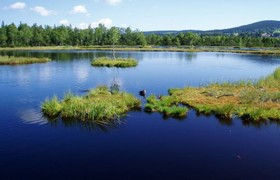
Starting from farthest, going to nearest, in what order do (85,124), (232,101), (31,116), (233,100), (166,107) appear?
(233,100) → (232,101) → (166,107) → (31,116) → (85,124)

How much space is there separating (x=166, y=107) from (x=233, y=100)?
8893mm

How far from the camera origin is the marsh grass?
32441mm

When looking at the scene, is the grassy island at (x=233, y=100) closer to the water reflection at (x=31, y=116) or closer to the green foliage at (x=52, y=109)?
the green foliage at (x=52, y=109)

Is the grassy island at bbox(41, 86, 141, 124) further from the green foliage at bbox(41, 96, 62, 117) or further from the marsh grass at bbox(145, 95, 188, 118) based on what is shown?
the marsh grass at bbox(145, 95, 188, 118)

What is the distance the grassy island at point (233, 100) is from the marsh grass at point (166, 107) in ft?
0.35

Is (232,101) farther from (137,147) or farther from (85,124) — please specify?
(85,124)

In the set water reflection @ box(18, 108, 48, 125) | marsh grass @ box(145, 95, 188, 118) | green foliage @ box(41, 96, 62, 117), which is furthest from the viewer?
marsh grass @ box(145, 95, 188, 118)

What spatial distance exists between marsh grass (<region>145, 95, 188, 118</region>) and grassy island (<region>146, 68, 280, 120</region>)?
4.2 inches

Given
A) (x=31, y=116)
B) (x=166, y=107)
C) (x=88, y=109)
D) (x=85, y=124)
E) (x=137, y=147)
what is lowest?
(x=137, y=147)

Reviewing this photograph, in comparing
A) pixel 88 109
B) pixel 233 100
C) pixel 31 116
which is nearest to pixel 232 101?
pixel 233 100

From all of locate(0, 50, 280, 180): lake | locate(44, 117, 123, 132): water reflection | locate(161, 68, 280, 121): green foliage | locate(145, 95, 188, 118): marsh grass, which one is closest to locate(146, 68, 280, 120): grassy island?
locate(161, 68, 280, 121): green foliage

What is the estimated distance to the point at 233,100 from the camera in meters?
37.2

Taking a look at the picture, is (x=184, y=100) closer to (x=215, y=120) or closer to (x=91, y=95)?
(x=215, y=120)

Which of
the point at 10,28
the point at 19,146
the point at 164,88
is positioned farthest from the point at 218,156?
the point at 10,28
